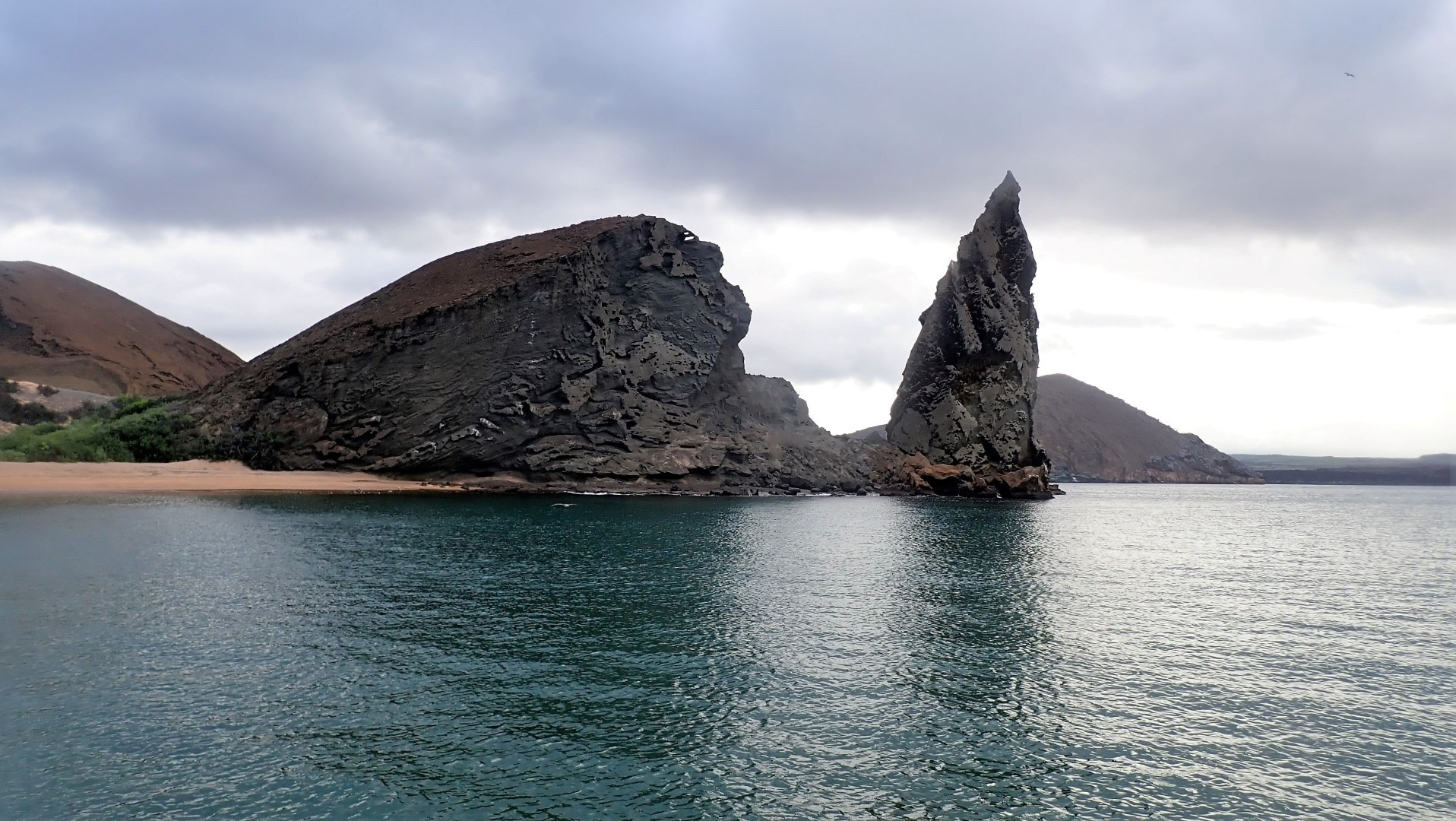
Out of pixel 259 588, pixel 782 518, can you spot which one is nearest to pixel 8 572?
pixel 259 588

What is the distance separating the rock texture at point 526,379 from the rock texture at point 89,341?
57414mm

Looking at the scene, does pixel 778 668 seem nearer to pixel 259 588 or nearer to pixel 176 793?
pixel 176 793

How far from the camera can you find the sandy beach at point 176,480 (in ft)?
190

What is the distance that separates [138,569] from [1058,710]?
2890 cm

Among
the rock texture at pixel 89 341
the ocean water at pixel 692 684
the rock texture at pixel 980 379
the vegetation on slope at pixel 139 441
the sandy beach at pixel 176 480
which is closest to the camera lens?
the ocean water at pixel 692 684

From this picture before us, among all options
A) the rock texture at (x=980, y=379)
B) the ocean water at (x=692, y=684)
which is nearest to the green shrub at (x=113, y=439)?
the ocean water at (x=692, y=684)

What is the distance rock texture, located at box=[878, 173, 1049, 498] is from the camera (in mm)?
92750

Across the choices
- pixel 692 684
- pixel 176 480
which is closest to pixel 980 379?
pixel 176 480

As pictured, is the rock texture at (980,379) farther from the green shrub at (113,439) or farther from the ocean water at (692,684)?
the green shrub at (113,439)

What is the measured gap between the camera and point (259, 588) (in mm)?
25906

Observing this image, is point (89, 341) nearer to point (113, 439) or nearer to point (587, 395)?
point (113, 439)

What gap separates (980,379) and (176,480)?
259 feet

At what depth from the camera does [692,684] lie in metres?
17.3

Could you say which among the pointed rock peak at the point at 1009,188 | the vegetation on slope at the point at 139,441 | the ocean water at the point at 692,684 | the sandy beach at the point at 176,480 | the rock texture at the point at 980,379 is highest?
the pointed rock peak at the point at 1009,188
